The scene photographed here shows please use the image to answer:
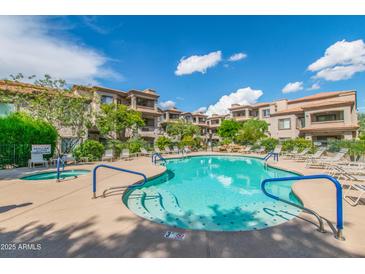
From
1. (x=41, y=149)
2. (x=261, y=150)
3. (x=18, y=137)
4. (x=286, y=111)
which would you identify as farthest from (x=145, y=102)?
(x=286, y=111)

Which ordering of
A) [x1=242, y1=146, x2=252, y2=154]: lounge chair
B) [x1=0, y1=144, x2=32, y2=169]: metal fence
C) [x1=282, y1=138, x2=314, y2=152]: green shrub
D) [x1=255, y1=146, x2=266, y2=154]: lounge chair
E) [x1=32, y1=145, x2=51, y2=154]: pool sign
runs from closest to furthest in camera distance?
[x1=0, y1=144, x2=32, y2=169]: metal fence
[x1=32, y1=145, x2=51, y2=154]: pool sign
[x1=282, y1=138, x2=314, y2=152]: green shrub
[x1=255, y1=146, x2=266, y2=154]: lounge chair
[x1=242, y1=146, x2=252, y2=154]: lounge chair

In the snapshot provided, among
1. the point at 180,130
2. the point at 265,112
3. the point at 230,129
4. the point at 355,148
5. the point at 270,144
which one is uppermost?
the point at 265,112

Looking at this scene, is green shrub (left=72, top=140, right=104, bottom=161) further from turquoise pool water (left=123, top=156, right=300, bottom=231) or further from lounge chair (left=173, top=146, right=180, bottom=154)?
lounge chair (left=173, top=146, right=180, bottom=154)

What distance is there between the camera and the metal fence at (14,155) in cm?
1166

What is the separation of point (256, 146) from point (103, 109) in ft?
68.5

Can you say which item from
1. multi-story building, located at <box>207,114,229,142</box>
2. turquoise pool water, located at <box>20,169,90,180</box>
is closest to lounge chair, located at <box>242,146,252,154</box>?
turquoise pool water, located at <box>20,169,90,180</box>

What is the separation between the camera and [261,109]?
3691cm

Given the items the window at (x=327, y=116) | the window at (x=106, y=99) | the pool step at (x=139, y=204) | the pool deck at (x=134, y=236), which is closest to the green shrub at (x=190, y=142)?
the window at (x=106, y=99)

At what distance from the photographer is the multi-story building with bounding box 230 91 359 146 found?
866 inches

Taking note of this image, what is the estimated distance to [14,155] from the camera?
12.1 meters

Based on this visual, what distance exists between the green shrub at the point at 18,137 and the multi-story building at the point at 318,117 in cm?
3108

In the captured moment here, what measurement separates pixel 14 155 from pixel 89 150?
4.72 metres

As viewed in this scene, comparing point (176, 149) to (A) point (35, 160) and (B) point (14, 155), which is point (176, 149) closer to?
(A) point (35, 160)
